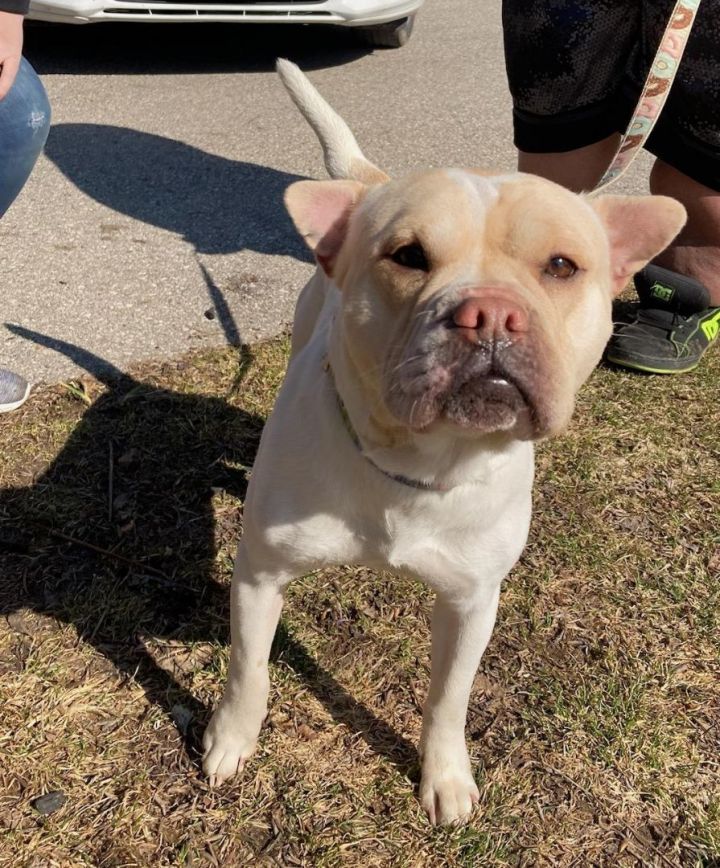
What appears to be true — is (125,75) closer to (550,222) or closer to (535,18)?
(535,18)

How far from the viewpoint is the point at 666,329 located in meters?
3.91

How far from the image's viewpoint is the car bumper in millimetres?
5676

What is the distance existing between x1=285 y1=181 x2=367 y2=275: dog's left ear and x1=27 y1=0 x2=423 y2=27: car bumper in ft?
15.3

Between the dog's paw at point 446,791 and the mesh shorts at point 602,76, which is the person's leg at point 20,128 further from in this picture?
the dog's paw at point 446,791

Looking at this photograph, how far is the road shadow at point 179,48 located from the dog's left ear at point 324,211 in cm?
520

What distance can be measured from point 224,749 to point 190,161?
162 inches

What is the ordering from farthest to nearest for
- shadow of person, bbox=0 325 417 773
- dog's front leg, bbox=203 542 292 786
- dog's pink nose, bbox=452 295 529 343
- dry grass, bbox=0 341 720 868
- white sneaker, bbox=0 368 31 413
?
white sneaker, bbox=0 368 31 413 → shadow of person, bbox=0 325 417 773 → dry grass, bbox=0 341 720 868 → dog's front leg, bbox=203 542 292 786 → dog's pink nose, bbox=452 295 529 343

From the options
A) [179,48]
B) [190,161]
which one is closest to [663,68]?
[190,161]

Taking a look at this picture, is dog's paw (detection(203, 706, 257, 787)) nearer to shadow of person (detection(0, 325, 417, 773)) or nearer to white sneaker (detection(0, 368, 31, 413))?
shadow of person (detection(0, 325, 417, 773))

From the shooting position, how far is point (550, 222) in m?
1.68

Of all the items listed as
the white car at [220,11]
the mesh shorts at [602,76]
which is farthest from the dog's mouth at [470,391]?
the white car at [220,11]

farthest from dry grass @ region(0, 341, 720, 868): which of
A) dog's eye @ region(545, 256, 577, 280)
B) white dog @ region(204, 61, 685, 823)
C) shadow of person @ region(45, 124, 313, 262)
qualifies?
shadow of person @ region(45, 124, 313, 262)

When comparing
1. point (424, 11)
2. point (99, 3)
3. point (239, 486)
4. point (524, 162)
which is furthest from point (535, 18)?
point (424, 11)

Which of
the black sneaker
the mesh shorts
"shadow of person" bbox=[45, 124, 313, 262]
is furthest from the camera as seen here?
"shadow of person" bbox=[45, 124, 313, 262]
